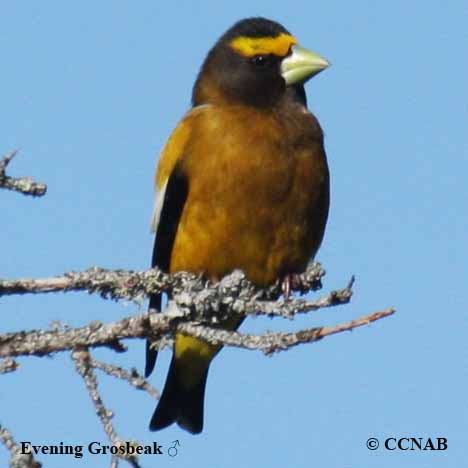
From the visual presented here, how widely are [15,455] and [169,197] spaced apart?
244 centimetres

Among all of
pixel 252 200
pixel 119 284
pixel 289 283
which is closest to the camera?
pixel 119 284

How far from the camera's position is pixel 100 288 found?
332cm

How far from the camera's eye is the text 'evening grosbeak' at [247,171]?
4914 mm

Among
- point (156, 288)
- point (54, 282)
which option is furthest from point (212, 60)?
point (54, 282)

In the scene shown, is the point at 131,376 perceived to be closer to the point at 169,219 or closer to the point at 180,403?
the point at 169,219

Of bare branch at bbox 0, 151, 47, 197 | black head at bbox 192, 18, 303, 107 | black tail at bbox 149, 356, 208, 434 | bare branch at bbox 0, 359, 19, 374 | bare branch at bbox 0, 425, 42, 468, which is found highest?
black head at bbox 192, 18, 303, 107

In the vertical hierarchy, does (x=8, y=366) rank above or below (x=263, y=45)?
below

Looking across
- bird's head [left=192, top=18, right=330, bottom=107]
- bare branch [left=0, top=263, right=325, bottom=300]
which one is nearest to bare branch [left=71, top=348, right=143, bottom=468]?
bare branch [left=0, top=263, right=325, bottom=300]

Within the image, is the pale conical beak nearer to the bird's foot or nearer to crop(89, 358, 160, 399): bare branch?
the bird's foot

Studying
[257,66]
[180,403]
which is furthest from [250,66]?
[180,403]

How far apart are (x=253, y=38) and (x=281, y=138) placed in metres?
0.64

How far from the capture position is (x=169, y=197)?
5.12 meters

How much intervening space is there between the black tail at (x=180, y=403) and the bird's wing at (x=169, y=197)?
1.57 ft

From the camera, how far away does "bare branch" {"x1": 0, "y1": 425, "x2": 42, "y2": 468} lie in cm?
278
